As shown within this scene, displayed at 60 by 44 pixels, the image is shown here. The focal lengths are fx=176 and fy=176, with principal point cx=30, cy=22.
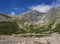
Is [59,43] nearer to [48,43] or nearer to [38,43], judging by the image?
[48,43]

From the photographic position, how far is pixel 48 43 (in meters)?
42.2

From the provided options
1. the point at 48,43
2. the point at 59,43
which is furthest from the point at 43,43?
the point at 59,43

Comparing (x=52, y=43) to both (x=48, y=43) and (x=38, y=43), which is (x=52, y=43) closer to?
(x=48, y=43)

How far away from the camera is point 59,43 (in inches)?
1699

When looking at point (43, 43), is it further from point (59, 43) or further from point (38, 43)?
point (59, 43)

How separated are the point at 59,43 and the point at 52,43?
2069mm

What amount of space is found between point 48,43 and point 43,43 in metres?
1.30

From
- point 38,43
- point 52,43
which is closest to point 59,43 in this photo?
point 52,43

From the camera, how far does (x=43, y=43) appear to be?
41781 millimetres

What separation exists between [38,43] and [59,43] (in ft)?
18.4

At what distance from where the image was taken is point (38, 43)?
41219 millimetres

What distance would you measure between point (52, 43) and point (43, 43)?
7.36 feet

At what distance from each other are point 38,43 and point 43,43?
134cm

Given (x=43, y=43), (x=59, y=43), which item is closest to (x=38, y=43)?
(x=43, y=43)
